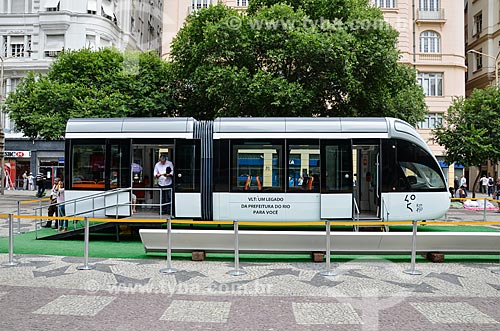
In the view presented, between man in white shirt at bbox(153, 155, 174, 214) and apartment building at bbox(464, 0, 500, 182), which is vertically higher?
apartment building at bbox(464, 0, 500, 182)

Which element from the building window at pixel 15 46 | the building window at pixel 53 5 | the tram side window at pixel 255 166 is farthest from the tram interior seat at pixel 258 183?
the building window at pixel 15 46

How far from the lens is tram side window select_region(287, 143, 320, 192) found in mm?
13508

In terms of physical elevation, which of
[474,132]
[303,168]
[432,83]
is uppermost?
[432,83]

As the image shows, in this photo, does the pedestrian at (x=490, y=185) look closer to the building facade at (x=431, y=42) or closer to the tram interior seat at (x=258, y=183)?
the building facade at (x=431, y=42)

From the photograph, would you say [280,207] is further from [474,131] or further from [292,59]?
[474,131]

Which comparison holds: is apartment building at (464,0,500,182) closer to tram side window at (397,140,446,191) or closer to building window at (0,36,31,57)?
tram side window at (397,140,446,191)

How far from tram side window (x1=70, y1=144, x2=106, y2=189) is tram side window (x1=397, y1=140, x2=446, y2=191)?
890cm

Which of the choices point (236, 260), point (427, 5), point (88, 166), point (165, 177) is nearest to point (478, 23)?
point (427, 5)

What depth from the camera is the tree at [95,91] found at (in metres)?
25.4

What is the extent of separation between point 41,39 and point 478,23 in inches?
1733

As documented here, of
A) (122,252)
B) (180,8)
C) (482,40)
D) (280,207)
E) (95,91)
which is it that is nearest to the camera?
(122,252)

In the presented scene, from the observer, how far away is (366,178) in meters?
14.4

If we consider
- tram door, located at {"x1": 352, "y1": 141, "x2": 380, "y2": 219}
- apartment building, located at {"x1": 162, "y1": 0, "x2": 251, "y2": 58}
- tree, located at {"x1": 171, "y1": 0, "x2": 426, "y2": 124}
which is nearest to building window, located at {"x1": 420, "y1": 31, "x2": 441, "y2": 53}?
apartment building, located at {"x1": 162, "y1": 0, "x2": 251, "y2": 58}

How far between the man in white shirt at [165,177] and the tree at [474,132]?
21.9 metres
